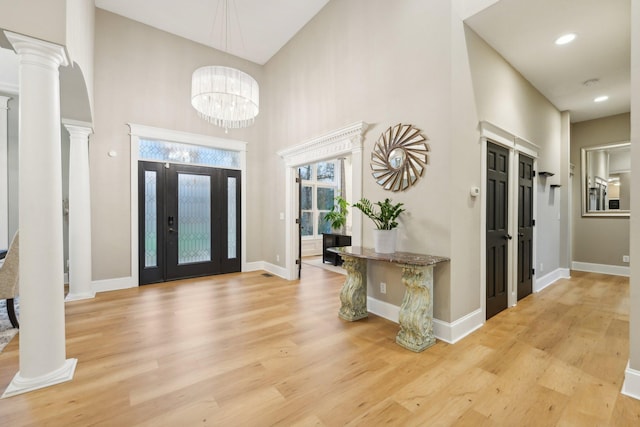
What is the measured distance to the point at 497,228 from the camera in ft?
11.4

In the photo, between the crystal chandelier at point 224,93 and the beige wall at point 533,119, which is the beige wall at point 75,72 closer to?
the crystal chandelier at point 224,93

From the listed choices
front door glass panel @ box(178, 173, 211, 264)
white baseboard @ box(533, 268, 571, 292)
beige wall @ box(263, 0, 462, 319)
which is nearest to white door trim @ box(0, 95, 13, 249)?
front door glass panel @ box(178, 173, 211, 264)

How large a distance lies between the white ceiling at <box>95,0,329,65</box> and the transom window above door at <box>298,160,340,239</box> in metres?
3.69

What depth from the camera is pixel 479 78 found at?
3.12 meters

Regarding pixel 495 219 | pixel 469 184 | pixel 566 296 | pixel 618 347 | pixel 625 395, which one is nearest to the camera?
pixel 625 395

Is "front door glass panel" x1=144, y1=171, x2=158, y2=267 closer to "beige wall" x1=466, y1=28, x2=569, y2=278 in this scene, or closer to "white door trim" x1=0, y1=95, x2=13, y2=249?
"white door trim" x1=0, y1=95, x2=13, y2=249

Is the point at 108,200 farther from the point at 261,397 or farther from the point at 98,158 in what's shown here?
the point at 261,397

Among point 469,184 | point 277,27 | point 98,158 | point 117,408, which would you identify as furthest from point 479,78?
point 98,158

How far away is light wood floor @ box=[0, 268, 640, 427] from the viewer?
5.75 ft

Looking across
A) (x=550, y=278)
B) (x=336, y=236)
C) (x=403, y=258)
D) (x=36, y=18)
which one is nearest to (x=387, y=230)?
(x=403, y=258)

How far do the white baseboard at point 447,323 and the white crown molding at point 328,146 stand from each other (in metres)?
2.00

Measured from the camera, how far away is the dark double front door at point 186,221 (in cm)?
484

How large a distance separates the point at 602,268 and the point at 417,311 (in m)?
5.79

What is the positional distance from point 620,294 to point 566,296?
32.9 inches
